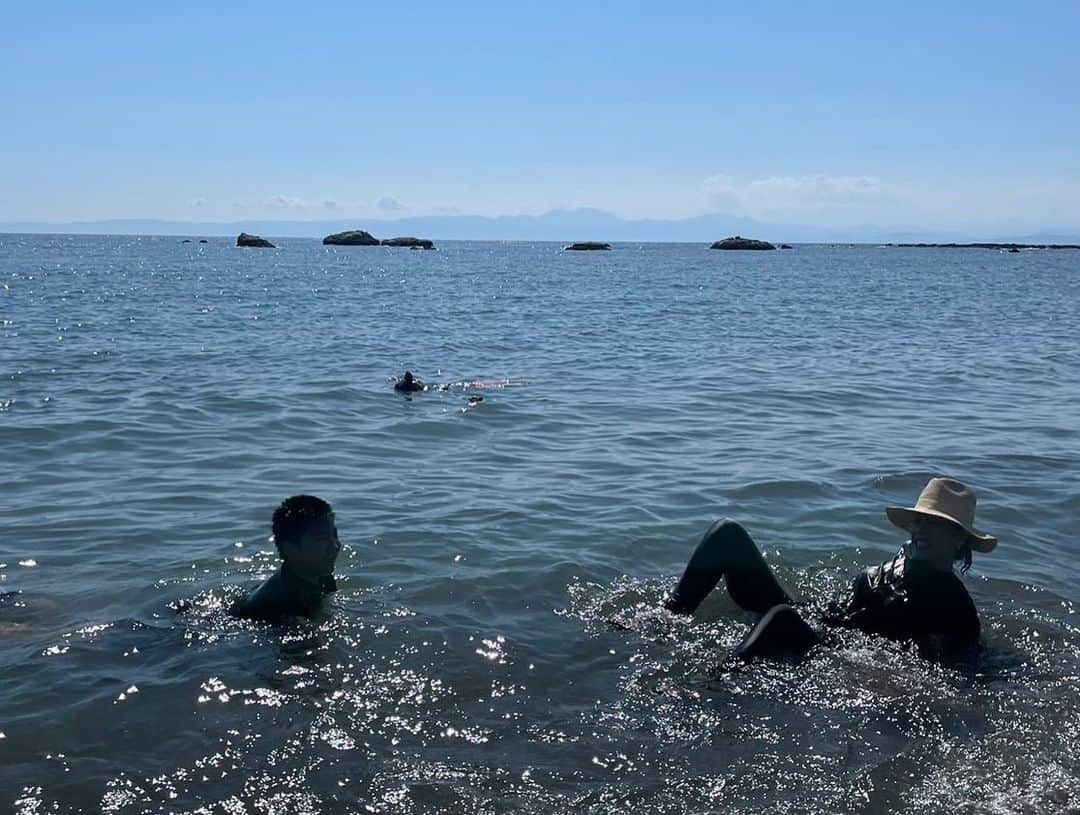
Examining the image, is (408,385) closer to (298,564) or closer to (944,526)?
(298,564)

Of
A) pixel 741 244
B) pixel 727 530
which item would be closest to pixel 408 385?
pixel 727 530

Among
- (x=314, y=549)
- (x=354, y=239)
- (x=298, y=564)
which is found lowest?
(x=298, y=564)

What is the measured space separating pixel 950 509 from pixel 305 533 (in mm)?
5120

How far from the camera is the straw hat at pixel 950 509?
8.01 metres

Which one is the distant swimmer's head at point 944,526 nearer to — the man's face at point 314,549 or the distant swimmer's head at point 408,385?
the man's face at point 314,549

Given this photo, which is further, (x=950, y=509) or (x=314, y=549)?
(x=314, y=549)

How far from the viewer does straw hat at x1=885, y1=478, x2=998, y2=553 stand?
8.01m

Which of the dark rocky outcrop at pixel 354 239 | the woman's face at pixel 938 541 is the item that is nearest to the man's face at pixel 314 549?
the woman's face at pixel 938 541

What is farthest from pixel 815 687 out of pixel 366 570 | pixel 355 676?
pixel 366 570

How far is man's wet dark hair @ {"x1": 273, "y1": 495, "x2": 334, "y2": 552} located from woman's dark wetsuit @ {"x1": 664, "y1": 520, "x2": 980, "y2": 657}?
3.16 m

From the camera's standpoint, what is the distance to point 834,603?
8852 mm

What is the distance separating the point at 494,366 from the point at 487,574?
1627cm

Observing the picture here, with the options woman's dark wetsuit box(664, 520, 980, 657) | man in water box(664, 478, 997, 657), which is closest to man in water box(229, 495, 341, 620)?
woman's dark wetsuit box(664, 520, 980, 657)

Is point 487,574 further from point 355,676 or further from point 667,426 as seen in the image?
point 667,426
